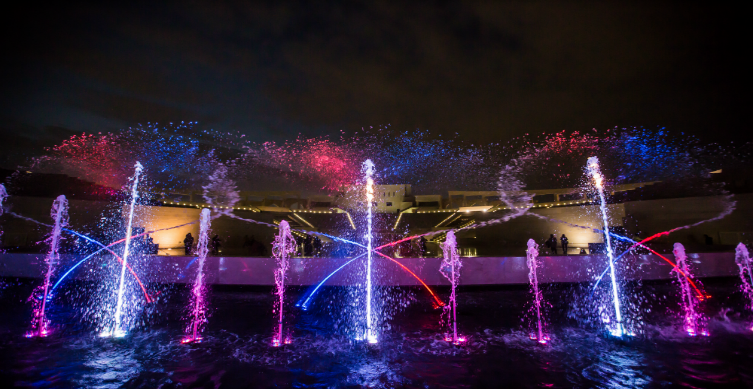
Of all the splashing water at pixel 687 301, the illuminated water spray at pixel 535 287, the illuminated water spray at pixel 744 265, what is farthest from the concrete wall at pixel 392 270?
the illuminated water spray at pixel 744 265

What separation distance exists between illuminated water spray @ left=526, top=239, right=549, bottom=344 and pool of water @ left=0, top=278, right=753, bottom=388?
191mm

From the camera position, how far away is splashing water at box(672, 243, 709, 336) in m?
5.38

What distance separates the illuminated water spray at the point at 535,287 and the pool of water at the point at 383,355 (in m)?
0.19

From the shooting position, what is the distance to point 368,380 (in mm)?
3527

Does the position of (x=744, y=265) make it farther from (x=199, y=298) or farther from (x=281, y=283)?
(x=199, y=298)

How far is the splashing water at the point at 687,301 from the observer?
5375mm

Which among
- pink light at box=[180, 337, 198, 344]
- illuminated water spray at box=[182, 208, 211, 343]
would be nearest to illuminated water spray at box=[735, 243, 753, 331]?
pink light at box=[180, 337, 198, 344]

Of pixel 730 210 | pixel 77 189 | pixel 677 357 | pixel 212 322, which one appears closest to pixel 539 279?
pixel 677 357

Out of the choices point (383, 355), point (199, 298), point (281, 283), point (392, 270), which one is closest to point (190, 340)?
point (383, 355)

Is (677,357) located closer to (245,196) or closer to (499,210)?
(499,210)

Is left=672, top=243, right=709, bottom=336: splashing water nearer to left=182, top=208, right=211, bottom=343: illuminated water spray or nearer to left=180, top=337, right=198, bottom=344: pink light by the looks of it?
left=180, top=337, right=198, bottom=344: pink light

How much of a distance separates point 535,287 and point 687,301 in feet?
10.8

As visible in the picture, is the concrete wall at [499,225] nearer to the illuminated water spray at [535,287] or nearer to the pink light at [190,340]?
the illuminated water spray at [535,287]

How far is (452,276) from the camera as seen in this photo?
8586 millimetres
